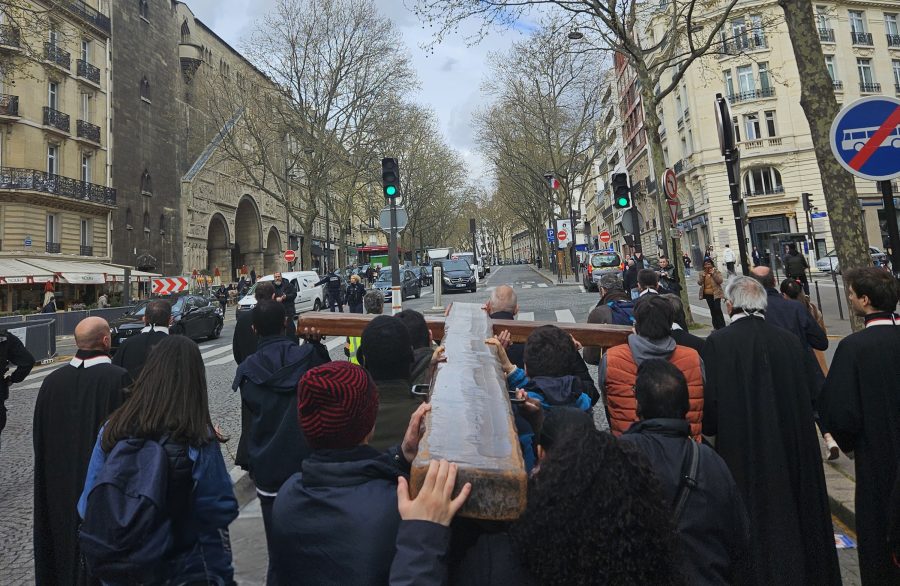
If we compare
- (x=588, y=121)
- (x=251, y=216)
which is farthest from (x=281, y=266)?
(x=588, y=121)

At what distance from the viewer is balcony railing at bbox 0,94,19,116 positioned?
1057 inches

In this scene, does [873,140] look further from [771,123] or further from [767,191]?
[771,123]

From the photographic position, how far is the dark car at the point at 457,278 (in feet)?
89.4

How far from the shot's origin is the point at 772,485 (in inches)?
106

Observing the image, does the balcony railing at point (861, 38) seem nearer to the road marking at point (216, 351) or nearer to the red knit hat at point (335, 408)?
the road marking at point (216, 351)

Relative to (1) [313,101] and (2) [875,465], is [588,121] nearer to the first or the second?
(1) [313,101]

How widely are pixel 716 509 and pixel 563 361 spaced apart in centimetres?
111

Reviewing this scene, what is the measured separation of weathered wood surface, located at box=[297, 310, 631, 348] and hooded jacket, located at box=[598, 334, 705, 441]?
1.18 ft

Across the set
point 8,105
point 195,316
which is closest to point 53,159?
point 8,105

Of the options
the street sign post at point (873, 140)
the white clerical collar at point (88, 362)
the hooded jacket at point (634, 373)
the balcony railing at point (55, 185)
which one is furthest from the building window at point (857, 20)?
the balcony railing at point (55, 185)

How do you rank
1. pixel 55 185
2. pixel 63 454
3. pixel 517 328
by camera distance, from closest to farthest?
pixel 63 454
pixel 517 328
pixel 55 185

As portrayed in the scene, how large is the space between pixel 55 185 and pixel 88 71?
319 inches

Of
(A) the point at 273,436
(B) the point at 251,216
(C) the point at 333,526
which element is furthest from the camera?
Result: (B) the point at 251,216

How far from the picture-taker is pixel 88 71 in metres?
32.4
